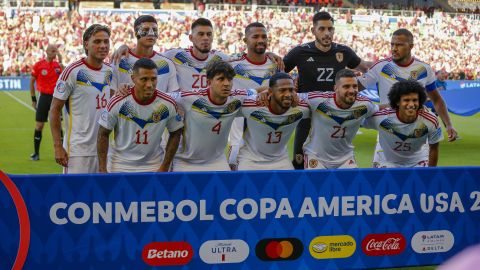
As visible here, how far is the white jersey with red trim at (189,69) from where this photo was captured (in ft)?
23.0

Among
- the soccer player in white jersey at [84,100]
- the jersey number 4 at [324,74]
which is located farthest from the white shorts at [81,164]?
the jersey number 4 at [324,74]

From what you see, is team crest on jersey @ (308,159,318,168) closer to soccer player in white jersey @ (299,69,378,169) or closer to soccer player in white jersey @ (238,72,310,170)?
soccer player in white jersey @ (299,69,378,169)

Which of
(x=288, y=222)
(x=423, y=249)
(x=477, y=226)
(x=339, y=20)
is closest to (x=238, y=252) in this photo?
(x=288, y=222)

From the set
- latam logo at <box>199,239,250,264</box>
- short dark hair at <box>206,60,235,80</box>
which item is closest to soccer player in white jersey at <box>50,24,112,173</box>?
short dark hair at <box>206,60,235,80</box>

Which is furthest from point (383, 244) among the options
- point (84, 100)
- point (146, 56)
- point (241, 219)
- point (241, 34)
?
point (241, 34)

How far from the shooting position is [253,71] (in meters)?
7.02

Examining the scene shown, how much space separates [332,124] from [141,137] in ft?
5.60

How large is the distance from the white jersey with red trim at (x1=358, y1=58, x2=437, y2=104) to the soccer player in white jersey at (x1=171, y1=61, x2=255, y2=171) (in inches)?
67.8

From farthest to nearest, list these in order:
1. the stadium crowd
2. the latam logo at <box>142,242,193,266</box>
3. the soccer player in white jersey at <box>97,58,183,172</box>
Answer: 1. the stadium crowd
2. the soccer player in white jersey at <box>97,58,183,172</box>
3. the latam logo at <box>142,242,193,266</box>

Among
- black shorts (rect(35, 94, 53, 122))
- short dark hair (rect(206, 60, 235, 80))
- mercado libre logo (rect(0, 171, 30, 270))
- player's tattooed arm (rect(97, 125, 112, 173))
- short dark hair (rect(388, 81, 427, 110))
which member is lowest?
black shorts (rect(35, 94, 53, 122))

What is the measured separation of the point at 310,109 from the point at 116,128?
1.71 metres

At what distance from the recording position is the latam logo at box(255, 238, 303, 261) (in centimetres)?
491

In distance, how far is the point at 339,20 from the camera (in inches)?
1678

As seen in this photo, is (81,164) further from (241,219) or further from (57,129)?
(241,219)
